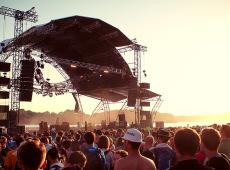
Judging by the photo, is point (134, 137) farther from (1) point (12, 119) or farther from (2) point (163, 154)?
(1) point (12, 119)

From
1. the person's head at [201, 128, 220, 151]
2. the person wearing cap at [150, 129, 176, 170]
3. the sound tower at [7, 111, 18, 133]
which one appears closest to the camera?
the person's head at [201, 128, 220, 151]

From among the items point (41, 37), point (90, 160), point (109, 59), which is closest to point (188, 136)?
point (90, 160)

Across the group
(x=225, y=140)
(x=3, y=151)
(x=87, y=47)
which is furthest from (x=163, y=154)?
(x=87, y=47)

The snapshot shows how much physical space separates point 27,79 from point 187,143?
1020 inches

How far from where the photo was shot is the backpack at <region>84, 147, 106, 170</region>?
7406mm

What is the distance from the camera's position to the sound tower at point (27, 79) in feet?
92.4

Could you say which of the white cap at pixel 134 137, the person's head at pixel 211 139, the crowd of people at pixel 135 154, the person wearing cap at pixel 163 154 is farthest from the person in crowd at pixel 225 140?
the white cap at pixel 134 137

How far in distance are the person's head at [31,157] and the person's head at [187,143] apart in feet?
4.47

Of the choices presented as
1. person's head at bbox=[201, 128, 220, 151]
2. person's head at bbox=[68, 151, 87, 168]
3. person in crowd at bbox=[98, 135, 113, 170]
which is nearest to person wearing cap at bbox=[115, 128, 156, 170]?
person's head at bbox=[68, 151, 87, 168]

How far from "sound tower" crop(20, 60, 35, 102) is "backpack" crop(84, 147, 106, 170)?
70.8 feet

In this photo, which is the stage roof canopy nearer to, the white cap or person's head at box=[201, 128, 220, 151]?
the white cap

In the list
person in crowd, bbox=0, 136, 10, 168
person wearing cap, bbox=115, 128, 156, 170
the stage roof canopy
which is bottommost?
person in crowd, bbox=0, 136, 10, 168

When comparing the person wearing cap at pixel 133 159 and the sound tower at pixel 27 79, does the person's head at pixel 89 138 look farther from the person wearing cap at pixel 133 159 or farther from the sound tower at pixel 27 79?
the sound tower at pixel 27 79

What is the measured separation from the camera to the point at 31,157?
11.6ft
